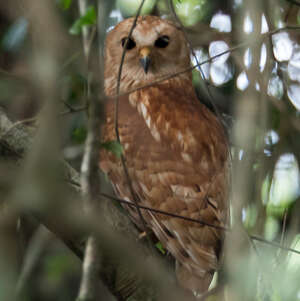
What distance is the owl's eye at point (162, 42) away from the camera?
3068mm

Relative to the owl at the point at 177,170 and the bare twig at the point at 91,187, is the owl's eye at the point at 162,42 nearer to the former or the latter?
the owl at the point at 177,170

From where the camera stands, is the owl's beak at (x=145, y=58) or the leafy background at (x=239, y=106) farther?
the owl's beak at (x=145, y=58)

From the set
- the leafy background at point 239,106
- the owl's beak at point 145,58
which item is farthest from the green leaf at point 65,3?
the owl's beak at point 145,58

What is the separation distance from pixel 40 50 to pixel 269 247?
1.07 metres

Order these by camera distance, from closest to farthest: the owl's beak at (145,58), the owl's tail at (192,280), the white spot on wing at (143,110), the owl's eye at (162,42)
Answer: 1. the owl's tail at (192,280)
2. the white spot on wing at (143,110)
3. the owl's beak at (145,58)
4. the owl's eye at (162,42)

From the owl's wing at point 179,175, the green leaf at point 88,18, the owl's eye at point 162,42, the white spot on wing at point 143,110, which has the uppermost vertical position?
the green leaf at point 88,18

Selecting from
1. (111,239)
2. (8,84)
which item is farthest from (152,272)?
(8,84)

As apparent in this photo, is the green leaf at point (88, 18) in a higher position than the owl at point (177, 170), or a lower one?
higher

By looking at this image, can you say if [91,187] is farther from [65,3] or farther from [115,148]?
[65,3]

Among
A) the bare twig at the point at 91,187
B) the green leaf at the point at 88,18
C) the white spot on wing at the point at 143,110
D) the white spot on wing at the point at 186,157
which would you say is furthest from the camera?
the white spot on wing at the point at 143,110

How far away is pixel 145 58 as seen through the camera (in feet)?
9.81

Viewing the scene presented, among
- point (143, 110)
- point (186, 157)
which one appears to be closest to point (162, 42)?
point (143, 110)

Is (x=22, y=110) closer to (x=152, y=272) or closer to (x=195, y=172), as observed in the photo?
(x=195, y=172)

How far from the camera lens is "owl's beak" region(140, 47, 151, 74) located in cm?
295
